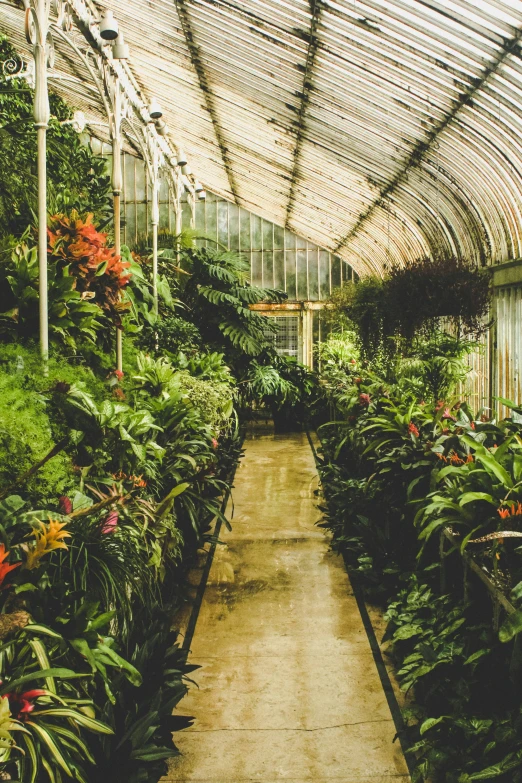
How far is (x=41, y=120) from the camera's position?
12.3ft

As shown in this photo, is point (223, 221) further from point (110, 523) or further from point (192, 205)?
point (110, 523)

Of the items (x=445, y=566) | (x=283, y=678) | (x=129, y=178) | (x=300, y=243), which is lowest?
(x=283, y=678)

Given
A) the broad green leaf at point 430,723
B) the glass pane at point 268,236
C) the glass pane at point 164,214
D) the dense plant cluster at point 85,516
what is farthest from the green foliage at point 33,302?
the glass pane at point 164,214

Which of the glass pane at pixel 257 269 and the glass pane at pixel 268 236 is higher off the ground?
the glass pane at pixel 268 236

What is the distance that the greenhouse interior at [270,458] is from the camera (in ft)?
7.85

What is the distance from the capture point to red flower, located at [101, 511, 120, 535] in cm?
254

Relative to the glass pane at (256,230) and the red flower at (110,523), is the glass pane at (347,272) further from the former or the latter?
the red flower at (110,523)

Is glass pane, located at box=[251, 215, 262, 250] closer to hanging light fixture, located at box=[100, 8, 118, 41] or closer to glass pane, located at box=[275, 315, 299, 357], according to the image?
glass pane, located at box=[275, 315, 299, 357]

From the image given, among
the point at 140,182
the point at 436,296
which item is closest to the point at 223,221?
the point at 140,182

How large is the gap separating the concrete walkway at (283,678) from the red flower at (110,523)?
91cm

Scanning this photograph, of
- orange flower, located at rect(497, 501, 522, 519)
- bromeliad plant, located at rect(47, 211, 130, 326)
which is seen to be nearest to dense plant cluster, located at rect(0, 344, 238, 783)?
bromeliad plant, located at rect(47, 211, 130, 326)

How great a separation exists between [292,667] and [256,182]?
8647 millimetres

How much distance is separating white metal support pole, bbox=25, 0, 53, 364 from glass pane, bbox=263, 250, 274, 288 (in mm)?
10218

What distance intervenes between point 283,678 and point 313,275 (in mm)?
11314
